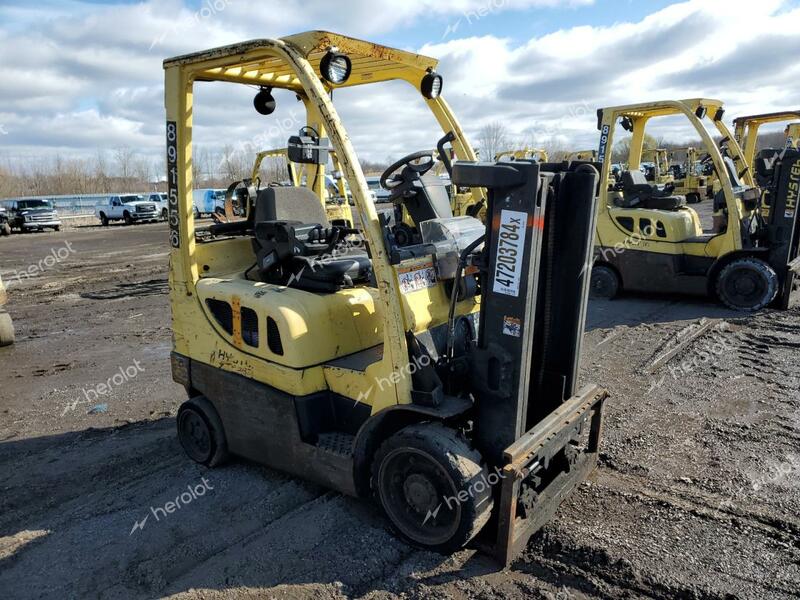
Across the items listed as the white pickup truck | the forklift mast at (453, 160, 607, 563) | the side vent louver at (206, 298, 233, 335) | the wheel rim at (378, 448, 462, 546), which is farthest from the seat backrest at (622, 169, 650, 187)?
the white pickup truck

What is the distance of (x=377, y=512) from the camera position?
375 centimetres

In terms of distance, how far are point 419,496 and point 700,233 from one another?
→ 8.09 metres

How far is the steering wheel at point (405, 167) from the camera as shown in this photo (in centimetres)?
402

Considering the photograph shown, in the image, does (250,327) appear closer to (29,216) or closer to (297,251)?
(297,251)

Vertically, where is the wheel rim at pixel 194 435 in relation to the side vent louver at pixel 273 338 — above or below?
below

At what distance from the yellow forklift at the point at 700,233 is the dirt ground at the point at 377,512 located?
1730mm

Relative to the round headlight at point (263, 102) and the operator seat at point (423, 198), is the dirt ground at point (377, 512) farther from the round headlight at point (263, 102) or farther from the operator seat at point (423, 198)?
the round headlight at point (263, 102)

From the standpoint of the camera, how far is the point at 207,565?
3400 millimetres

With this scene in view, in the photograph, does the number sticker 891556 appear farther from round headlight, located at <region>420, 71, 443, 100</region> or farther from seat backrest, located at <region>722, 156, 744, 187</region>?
seat backrest, located at <region>722, 156, 744, 187</region>

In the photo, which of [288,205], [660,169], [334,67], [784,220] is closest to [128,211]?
[660,169]

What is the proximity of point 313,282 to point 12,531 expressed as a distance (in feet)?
8.23

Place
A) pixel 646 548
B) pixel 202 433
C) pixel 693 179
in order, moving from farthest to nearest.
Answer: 1. pixel 693 179
2. pixel 202 433
3. pixel 646 548

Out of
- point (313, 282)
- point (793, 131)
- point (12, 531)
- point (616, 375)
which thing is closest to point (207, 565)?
point (12, 531)

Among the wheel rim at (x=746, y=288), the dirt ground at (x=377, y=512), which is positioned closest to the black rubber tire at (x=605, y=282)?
the wheel rim at (x=746, y=288)
